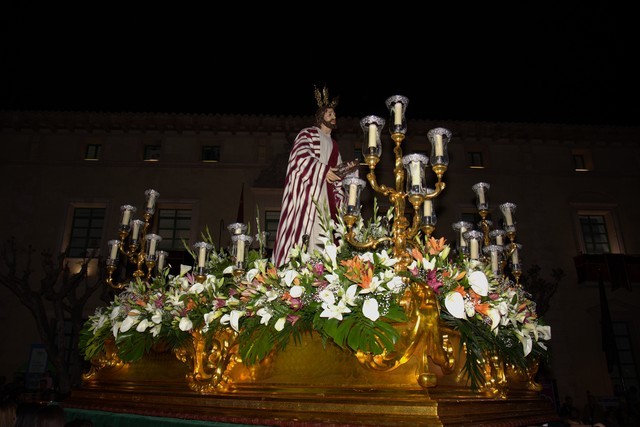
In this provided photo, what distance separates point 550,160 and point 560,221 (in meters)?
2.86

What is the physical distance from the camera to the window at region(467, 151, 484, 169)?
22250mm

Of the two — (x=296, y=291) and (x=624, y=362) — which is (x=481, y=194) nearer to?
(x=296, y=291)

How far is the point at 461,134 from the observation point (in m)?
22.1

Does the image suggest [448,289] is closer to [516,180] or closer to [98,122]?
[516,180]

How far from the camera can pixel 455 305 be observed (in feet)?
9.60

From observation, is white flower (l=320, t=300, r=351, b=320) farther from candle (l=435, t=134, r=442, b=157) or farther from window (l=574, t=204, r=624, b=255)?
window (l=574, t=204, r=624, b=255)

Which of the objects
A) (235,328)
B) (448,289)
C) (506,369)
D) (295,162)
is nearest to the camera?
(448,289)

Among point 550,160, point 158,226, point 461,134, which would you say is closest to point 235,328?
point 158,226

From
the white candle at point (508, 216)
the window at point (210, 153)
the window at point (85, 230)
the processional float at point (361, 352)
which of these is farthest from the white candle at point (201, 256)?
the window at point (210, 153)

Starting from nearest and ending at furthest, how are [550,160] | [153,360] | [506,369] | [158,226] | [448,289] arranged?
[448,289]
[506,369]
[153,360]
[158,226]
[550,160]

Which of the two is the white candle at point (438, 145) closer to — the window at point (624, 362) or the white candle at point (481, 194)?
the white candle at point (481, 194)

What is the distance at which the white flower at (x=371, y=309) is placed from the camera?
2.82 meters

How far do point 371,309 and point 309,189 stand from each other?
2.37 meters

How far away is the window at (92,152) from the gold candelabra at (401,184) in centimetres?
2087
